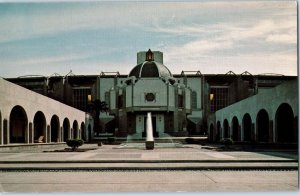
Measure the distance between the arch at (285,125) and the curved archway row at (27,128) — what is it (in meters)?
18.6


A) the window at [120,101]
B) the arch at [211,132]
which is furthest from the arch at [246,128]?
the window at [120,101]

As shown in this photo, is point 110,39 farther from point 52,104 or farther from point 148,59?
point 148,59

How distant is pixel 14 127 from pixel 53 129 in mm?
9372

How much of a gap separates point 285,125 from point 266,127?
6.66m

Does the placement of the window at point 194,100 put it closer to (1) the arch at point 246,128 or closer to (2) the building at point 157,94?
(2) the building at point 157,94

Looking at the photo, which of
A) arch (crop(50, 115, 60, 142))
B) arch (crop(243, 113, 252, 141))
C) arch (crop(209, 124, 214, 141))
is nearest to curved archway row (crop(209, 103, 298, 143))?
arch (crop(243, 113, 252, 141))

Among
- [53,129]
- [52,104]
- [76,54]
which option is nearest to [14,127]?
[52,104]

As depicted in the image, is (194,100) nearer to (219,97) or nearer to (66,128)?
(219,97)

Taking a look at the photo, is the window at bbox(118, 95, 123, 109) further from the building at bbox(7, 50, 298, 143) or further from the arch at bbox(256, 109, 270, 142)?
the arch at bbox(256, 109, 270, 142)

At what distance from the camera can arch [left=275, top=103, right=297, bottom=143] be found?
29.3m

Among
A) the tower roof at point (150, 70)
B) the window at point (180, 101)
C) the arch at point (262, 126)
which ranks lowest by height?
the arch at point (262, 126)

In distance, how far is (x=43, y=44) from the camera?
52.2 ft

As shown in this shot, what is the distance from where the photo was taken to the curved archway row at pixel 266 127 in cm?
2911

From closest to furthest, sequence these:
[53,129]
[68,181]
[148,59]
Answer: [68,181] < [53,129] < [148,59]
